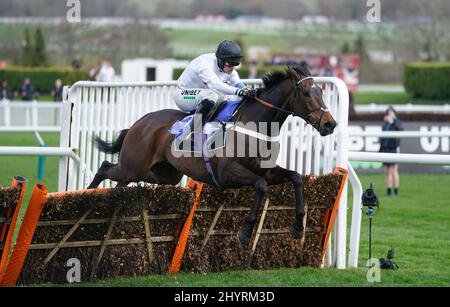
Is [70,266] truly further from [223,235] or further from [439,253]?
[439,253]

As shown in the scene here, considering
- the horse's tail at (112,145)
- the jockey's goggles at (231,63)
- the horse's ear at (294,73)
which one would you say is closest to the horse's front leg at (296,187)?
the horse's ear at (294,73)

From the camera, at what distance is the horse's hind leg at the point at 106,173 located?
28.2 feet

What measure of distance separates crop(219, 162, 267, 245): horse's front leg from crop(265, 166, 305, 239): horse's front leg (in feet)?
0.67

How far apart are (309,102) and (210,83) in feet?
2.96

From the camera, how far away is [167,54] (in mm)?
46688

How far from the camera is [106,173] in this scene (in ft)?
28.5

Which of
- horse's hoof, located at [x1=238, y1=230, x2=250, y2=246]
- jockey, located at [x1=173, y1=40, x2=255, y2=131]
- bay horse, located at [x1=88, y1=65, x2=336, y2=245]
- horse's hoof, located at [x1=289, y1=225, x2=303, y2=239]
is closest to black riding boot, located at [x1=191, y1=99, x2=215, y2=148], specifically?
jockey, located at [x1=173, y1=40, x2=255, y2=131]

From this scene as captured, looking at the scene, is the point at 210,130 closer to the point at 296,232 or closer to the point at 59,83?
the point at 296,232

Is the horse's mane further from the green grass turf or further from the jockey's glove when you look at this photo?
the green grass turf

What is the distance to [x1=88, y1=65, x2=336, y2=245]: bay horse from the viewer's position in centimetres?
735

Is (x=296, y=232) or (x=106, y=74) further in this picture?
(x=106, y=74)

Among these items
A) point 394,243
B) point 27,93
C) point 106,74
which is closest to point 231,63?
point 394,243

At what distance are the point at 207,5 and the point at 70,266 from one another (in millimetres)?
70193
